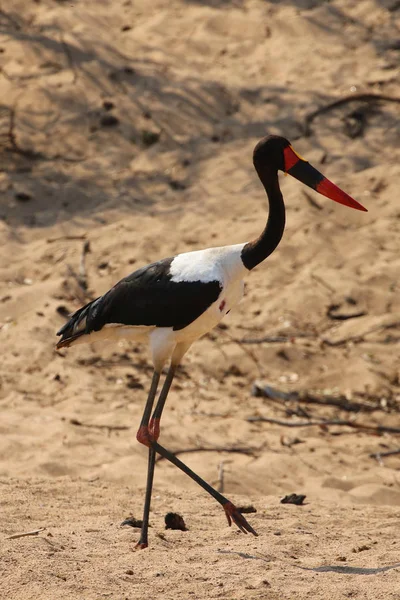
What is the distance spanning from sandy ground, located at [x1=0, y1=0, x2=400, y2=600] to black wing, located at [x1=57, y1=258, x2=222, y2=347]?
0.95 m

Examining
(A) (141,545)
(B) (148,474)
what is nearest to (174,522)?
(B) (148,474)

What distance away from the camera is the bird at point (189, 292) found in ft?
16.7

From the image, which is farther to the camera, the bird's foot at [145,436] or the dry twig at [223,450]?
the dry twig at [223,450]

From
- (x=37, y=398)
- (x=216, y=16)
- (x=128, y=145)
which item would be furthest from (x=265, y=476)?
(x=216, y=16)

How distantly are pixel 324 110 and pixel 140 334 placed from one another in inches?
201

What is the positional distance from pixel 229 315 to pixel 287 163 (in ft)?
9.53

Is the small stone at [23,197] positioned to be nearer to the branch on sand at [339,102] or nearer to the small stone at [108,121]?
the small stone at [108,121]

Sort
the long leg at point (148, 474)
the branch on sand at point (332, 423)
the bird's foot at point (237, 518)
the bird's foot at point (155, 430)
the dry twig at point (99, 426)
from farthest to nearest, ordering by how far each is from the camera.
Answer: the branch on sand at point (332, 423) < the dry twig at point (99, 426) < the bird's foot at point (155, 430) < the bird's foot at point (237, 518) < the long leg at point (148, 474)

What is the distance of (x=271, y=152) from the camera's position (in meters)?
A: 5.25

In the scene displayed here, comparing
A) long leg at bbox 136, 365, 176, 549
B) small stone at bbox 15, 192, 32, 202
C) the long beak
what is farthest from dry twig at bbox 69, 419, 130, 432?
small stone at bbox 15, 192, 32, 202

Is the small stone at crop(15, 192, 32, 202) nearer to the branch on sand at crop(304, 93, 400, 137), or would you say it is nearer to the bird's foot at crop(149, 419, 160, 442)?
the branch on sand at crop(304, 93, 400, 137)

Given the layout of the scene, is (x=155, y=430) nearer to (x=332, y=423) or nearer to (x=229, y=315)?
(x=332, y=423)

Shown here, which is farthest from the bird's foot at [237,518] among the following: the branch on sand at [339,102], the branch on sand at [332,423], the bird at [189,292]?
the branch on sand at [339,102]

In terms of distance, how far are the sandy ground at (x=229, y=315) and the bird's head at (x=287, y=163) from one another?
1.62m
